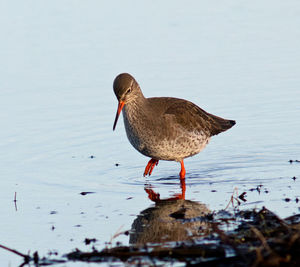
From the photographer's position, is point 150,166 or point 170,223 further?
point 150,166

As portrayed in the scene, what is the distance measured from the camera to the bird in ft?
35.8

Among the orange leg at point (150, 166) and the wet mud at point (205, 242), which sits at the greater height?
the orange leg at point (150, 166)

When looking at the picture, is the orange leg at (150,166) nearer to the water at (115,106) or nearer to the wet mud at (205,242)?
the water at (115,106)

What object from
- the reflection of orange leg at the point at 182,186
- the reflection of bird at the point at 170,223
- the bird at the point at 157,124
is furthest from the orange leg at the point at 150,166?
the reflection of bird at the point at 170,223

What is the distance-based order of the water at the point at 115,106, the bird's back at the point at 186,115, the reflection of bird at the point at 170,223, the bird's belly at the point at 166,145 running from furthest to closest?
1. the bird's back at the point at 186,115
2. the bird's belly at the point at 166,145
3. the water at the point at 115,106
4. the reflection of bird at the point at 170,223

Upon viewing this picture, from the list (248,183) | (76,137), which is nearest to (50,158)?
(76,137)

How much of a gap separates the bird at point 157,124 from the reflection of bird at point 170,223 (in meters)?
1.29

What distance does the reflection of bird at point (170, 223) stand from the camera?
26.7 feet

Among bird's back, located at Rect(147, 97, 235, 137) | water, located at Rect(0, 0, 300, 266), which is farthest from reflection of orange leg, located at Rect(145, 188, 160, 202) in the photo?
bird's back, located at Rect(147, 97, 235, 137)

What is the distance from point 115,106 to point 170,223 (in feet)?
21.1

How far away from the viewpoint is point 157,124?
11047 mm

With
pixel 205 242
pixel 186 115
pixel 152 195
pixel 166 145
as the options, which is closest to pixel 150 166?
pixel 166 145

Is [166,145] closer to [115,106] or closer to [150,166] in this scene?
[150,166]

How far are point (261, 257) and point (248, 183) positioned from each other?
445 centimetres
